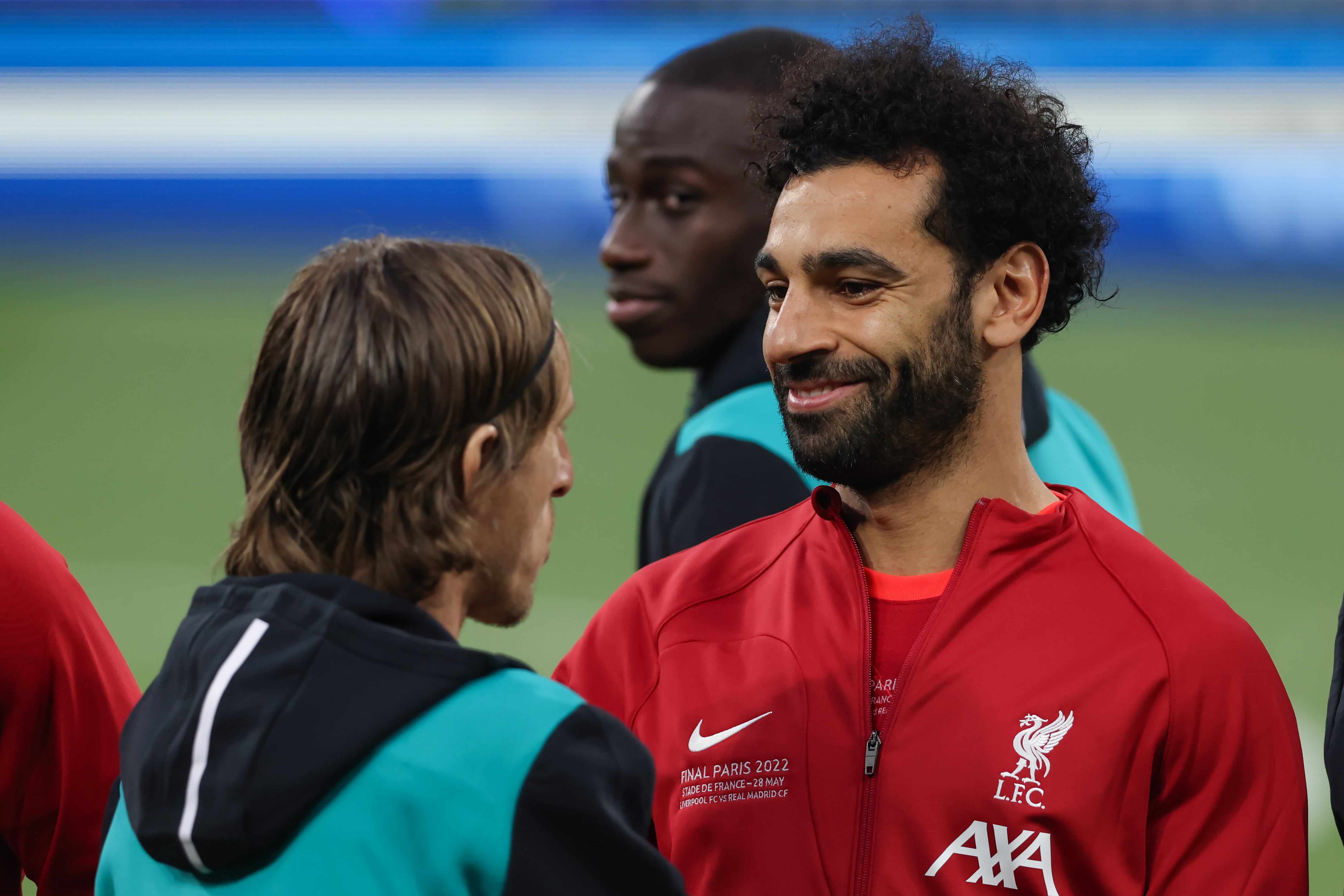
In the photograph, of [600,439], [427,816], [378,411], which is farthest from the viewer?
[600,439]

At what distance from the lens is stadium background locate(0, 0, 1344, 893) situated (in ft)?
22.5

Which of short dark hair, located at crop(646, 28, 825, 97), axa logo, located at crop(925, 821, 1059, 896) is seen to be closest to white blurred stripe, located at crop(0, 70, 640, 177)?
short dark hair, located at crop(646, 28, 825, 97)

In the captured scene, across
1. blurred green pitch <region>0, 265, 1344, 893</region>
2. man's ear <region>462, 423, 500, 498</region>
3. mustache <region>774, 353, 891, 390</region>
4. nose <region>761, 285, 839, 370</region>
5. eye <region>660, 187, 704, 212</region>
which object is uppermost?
eye <region>660, 187, 704, 212</region>

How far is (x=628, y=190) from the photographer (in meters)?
3.01

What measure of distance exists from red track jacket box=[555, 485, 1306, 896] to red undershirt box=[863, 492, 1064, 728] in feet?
0.09

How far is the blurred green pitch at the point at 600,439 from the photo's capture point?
20.0 feet

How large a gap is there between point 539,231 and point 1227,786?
10.8 meters

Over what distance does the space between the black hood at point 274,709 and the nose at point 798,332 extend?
65 cm

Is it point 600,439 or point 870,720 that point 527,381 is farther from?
point 600,439

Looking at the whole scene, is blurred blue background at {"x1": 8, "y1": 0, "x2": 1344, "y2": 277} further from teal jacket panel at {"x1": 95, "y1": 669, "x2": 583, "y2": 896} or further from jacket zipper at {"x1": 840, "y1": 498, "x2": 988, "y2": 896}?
teal jacket panel at {"x1": 95, "y1": 669, "x2": 583, "y2": 896}

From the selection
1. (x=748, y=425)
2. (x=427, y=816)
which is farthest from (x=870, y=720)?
(x=748, y=425)

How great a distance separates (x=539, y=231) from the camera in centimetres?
1198

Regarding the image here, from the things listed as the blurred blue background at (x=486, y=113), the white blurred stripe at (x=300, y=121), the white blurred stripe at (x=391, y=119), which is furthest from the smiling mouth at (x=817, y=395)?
the white blurred stripe at (x=300, y=121)

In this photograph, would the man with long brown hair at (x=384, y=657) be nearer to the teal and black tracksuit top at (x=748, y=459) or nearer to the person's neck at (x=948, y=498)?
the person's neck at (x=948, y=498)
